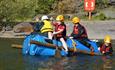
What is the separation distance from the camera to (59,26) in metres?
20.2

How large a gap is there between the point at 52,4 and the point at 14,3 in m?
7.15

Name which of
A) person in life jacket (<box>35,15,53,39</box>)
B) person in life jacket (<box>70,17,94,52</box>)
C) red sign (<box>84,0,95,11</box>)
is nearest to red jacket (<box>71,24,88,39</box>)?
person in life jacket (<box>70,17,94,52</box>)

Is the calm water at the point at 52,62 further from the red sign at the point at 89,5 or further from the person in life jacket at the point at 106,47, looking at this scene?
the red sign at the point at 89,5

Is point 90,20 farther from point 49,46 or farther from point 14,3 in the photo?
point 49,46

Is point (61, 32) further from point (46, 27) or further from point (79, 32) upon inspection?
point (79, 32)

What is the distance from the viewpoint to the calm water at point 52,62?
17031mm

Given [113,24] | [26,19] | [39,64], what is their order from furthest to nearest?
[26,19]
[113,24]
[39,64]

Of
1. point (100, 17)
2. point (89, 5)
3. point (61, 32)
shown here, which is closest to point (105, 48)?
point (61, 32)

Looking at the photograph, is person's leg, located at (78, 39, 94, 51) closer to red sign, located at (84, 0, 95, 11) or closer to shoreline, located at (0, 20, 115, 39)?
shoreline, located at (0, 20, 115, 39)

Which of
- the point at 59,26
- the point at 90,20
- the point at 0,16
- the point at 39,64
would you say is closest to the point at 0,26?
the point at 0,16

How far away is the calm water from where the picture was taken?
17.0 m

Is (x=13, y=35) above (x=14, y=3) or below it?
below

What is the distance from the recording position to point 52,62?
18422 millimetres

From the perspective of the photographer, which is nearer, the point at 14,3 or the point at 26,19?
the point at 14,3
